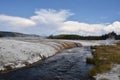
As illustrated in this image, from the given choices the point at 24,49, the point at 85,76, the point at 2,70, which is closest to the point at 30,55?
the point at 24,49

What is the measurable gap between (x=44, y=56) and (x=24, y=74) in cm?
1636

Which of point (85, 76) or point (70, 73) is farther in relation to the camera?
point (70, 73)

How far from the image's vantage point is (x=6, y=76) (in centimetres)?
3028

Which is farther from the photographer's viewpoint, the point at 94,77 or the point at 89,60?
the point at 89,60

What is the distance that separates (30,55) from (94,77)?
56.0ft

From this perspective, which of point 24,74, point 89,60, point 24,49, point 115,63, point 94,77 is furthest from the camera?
point 24,49

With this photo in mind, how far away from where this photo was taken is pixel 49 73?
32.1m

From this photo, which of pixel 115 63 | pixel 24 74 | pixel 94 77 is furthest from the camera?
pixel 115 63

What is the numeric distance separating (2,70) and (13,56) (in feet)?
18.5

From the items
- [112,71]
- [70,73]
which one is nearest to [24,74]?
[70,73]

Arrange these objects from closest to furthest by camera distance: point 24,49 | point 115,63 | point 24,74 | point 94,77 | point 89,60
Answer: point 94,77
point 24,74
point 115,63
point 89,60
point 24,49

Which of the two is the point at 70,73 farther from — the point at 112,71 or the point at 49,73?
the point at 112,71

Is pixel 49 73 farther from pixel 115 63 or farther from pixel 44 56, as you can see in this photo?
pixel 44 56

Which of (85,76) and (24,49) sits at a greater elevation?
(24,49)
